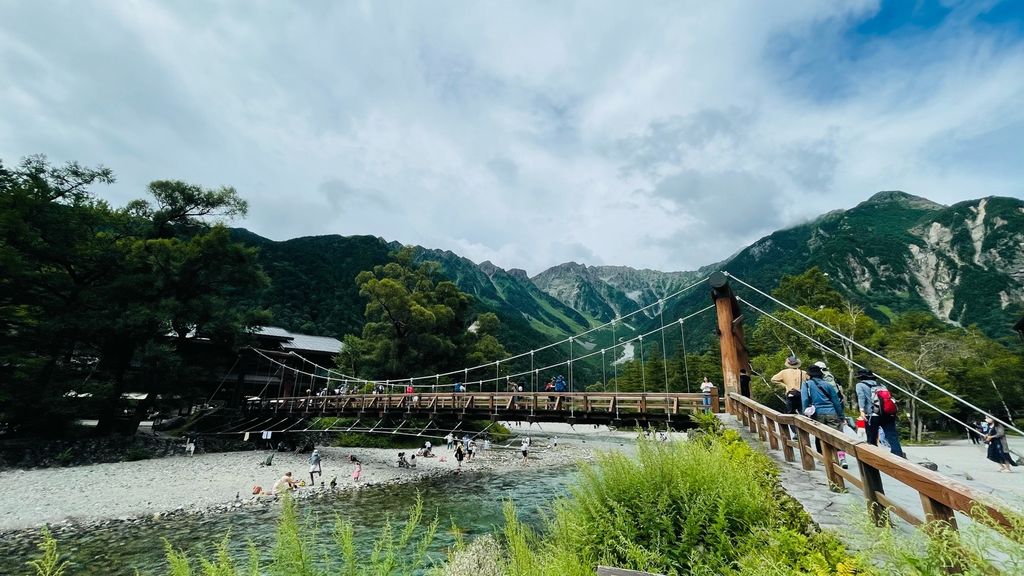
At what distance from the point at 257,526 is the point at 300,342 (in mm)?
29859

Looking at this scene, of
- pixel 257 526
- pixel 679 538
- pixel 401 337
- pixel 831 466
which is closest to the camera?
pixel 679 538

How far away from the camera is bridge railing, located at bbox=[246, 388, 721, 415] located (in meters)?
11.6

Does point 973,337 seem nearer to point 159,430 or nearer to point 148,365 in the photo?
point 148,365

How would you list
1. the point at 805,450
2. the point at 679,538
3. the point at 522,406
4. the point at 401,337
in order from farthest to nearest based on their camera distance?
the point at 401,337, the point at 522,406, the point at 805,450, the point at 679,538

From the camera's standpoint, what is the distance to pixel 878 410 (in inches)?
222

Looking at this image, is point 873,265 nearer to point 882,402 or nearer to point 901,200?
point 901,200

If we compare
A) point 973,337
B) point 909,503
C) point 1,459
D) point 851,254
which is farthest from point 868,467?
point 851,254

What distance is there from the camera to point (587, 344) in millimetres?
185250

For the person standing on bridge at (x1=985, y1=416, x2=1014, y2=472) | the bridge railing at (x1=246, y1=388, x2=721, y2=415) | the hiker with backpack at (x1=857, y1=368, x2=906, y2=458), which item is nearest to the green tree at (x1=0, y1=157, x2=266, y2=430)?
the bridge railing at (x1=246, y1=388, x2=721, y2=415)

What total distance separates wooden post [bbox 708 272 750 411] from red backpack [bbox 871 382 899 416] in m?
2.56

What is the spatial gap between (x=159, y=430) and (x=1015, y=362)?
56.0 m

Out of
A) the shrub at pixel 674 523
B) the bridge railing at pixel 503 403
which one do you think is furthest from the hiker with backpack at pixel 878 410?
the bridge railing at pixel 503 403

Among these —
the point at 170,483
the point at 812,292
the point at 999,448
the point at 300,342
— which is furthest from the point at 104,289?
the point at 812,292

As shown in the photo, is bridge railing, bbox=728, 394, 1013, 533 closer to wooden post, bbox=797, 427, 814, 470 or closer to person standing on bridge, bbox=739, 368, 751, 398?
wooden post, bbox=797, 427, 814, 470
